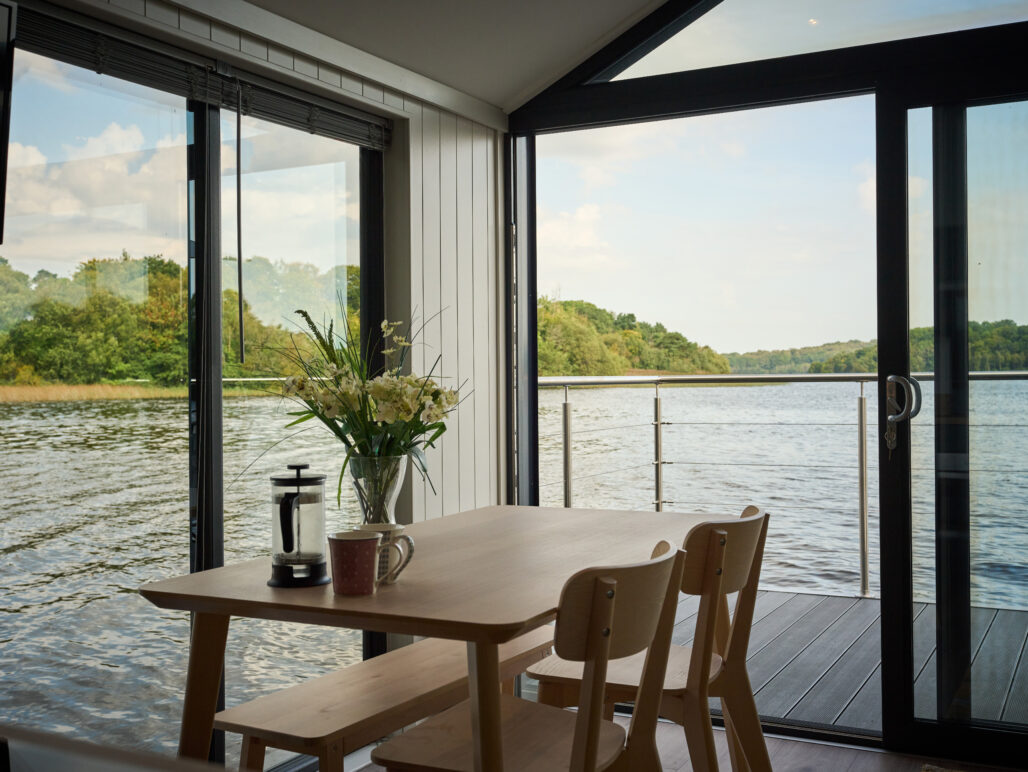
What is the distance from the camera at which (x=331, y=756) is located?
1867 mm

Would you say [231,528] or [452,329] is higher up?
[452,329]

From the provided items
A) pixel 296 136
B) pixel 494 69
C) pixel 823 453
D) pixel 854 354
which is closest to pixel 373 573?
pixel 296 136

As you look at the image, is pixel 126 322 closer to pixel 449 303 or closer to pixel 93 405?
pixel 93 405

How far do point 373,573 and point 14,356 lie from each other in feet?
3.32

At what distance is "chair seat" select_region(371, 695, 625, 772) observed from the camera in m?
1.76

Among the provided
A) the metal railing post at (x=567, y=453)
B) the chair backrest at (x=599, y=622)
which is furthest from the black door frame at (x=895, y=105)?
→ the chair backrest at (x=599, y=622)

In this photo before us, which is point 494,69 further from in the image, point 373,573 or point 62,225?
point 373,573

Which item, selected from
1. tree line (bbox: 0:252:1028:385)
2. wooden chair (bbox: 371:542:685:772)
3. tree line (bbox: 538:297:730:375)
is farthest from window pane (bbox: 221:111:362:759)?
tree line (bbox: 538:297:730:375)

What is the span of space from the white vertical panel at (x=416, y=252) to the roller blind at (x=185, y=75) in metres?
0.12

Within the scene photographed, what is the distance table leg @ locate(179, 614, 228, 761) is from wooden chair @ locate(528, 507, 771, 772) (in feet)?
2.31

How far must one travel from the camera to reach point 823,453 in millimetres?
10594

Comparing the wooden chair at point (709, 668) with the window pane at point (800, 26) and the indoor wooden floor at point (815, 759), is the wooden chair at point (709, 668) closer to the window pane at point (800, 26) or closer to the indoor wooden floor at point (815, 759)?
the indoor wooden floor at point (815, 759)

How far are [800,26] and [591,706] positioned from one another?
8.65 ft

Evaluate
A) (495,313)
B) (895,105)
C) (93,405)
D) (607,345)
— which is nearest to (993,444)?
(895,105)
